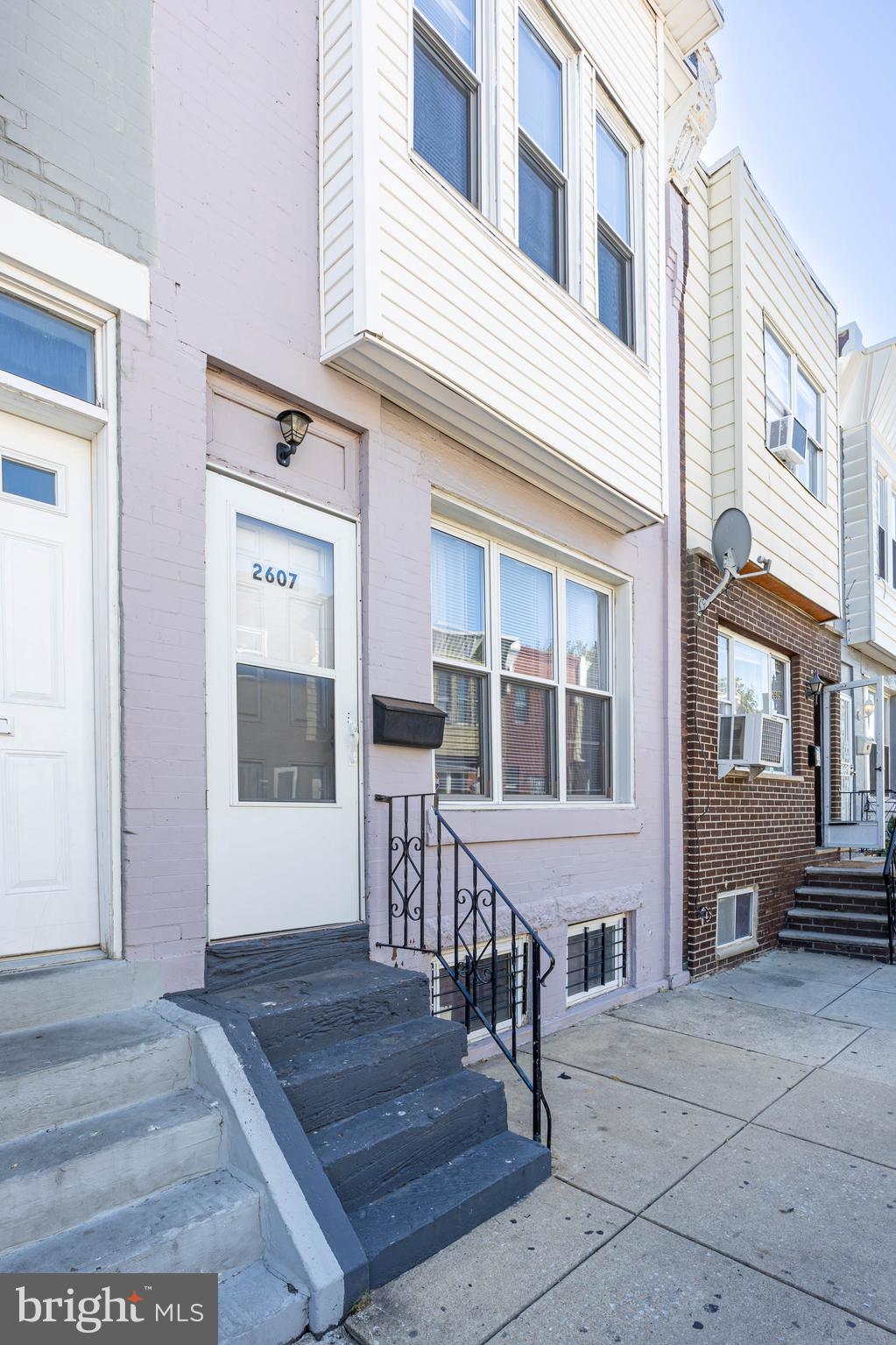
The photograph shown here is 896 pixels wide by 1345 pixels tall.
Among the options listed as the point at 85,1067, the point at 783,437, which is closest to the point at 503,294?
the point at 85,1067

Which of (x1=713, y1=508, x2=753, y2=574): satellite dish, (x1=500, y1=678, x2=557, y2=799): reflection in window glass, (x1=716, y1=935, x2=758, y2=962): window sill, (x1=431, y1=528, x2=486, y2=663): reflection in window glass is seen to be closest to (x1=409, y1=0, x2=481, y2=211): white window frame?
(x1=431, y1=528, x2=486, y2=663): reflection in window glass

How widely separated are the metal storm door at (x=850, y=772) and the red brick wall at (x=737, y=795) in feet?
1.48

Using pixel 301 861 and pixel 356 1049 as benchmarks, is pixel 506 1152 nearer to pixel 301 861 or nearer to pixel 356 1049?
pixel 356 1049

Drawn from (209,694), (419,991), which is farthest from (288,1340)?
(209,694)

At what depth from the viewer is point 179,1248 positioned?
231 cm

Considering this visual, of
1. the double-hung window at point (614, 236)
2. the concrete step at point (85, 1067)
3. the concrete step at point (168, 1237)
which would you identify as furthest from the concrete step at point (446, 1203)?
the double-hung window at point (614, 236)

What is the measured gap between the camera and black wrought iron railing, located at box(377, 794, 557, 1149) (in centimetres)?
400

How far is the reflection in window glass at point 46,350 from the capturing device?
122 inches

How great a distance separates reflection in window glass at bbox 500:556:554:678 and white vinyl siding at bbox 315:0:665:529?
2.51ft

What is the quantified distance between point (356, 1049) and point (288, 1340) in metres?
1.00

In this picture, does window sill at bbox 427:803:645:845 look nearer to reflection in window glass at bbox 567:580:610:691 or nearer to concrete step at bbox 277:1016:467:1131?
reflection in window glass at bbox 567:580:610:691

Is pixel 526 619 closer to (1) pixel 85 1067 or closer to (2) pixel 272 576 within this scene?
(2) pixel 272 576

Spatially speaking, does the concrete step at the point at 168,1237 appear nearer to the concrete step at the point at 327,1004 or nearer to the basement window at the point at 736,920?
the concrete step at the point at 327,1004
